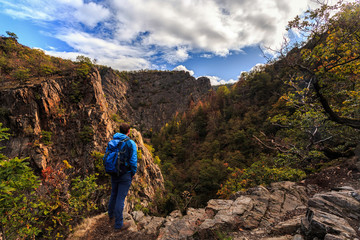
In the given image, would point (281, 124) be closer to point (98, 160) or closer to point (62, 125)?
point (98, 160)

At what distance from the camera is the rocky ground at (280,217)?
2768 millimetres

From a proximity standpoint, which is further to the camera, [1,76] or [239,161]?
[239,161]

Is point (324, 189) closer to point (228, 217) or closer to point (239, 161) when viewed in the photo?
point (228, 217)

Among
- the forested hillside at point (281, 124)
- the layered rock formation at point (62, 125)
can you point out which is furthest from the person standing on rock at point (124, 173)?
the layered rock formation at point (62, 125)

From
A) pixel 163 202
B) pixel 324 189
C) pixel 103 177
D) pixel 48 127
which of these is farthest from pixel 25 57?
pixel 324 189

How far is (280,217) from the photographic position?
166 inches

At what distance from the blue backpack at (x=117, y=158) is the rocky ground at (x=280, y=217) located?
1730mm

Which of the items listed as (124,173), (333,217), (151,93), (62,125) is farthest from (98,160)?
(151,93)

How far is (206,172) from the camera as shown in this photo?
953 inches

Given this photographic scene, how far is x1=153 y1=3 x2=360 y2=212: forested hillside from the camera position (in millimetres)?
4984

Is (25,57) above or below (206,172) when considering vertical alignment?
above

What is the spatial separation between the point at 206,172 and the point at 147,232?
850 inches

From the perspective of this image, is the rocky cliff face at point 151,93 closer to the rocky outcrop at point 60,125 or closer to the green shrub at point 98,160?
the rocky outcrop at point 60,125

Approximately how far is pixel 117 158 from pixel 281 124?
22055 millimetres
